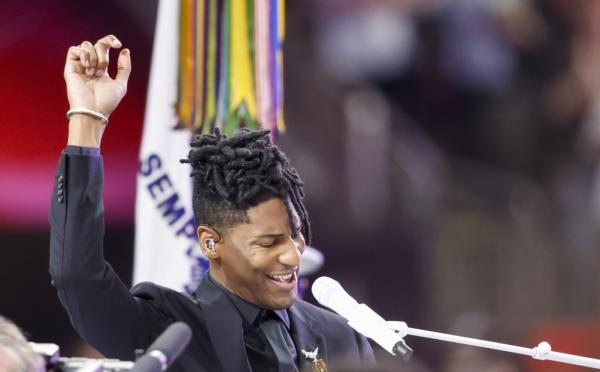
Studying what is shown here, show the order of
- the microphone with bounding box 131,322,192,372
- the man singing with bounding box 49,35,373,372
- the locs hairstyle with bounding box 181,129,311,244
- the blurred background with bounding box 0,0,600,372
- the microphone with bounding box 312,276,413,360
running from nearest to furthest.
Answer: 1. the microphone with bounding box 131,322,192,372
2. the microphone with bounding box 312,276,413,360
3. the man singing with bounding box 49,35,373,372
4. the locs hairstyle with bounding box 181,129,311,244
5. the blurred background with bounding box 0,0,600,372

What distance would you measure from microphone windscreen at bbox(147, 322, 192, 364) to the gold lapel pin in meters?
0.78

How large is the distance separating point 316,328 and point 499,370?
55.0 inches

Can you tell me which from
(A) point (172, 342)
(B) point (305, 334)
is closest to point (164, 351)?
(A) point (172, 342)

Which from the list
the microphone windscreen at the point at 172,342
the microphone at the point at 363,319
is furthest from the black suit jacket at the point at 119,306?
the microphone windscreen at the point at 172,342

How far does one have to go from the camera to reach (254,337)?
2.61 meters

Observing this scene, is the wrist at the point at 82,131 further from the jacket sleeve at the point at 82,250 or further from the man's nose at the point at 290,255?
the man's nose at the point at 290,255

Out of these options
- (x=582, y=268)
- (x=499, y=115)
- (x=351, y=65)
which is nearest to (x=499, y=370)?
(x=582, y=268)

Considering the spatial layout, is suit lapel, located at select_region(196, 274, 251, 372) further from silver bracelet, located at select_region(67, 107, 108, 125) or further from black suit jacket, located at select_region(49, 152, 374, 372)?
silver bracelet, located at select_region(67, 107, 108, 125)

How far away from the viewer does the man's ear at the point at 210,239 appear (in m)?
2.59

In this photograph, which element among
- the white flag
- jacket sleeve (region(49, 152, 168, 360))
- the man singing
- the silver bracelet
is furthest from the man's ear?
the white flag

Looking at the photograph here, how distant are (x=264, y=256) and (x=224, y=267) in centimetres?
10

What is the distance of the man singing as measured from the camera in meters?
2.43

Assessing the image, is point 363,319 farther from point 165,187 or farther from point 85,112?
point 165,187

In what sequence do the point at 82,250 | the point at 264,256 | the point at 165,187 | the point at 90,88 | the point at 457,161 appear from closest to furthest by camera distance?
1. the point at 82,250
2. the point at 90,88
3. the point at 264,256
4. the point at 165,187
5. the point at 457,161
